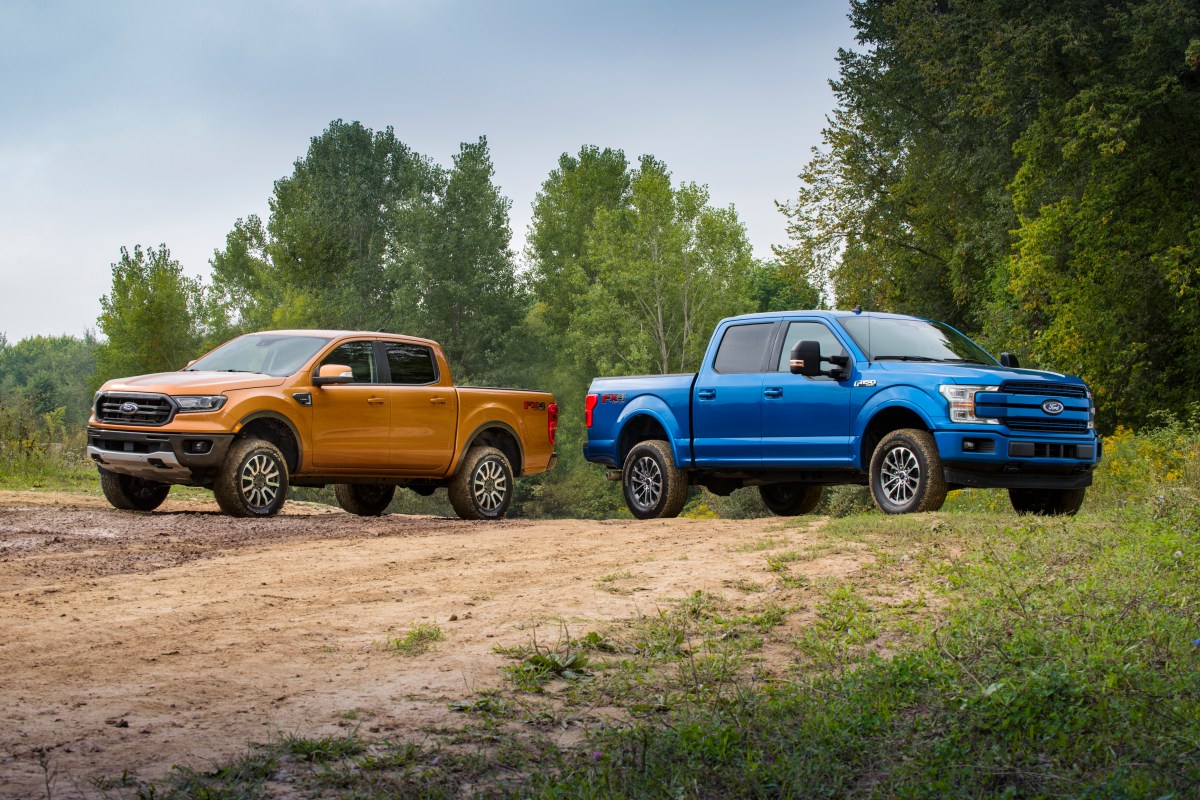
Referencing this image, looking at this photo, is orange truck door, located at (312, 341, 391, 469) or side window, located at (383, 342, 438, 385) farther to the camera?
side window, located at (383, 342, 438, 385)

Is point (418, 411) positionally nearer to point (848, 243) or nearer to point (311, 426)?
point (311, 426)

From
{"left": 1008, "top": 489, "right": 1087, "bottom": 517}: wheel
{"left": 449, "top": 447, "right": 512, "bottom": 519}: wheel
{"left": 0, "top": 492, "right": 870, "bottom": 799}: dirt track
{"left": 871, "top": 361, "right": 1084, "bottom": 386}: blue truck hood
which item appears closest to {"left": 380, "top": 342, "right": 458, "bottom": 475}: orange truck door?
{"left": 449, "top": 447, "right": 512, "bottom": 519}: wheel

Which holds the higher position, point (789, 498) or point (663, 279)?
point (663, 279)

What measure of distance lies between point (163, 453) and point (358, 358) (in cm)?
262

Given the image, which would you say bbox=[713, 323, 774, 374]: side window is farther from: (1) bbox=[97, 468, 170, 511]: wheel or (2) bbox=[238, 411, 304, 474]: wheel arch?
(1) bbox=[97, 468, 170, 511]: wheel

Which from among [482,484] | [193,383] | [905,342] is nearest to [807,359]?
[905,342]

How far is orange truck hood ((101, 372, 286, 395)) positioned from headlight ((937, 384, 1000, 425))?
702cm

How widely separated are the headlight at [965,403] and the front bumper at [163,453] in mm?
7239

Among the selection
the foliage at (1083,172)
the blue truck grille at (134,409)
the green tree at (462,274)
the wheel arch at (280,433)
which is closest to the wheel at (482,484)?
the wheel arch at (280,433)

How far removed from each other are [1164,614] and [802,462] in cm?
648

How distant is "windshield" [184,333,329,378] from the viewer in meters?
14.6

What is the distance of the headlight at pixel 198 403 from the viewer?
44.1 feet

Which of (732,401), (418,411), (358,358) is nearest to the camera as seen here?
(732,401)

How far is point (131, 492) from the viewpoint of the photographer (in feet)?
48.8
